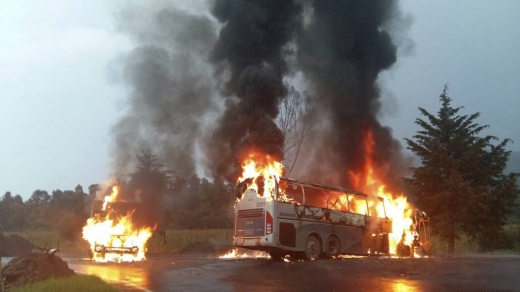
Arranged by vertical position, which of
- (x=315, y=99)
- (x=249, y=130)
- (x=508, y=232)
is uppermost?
(x=315, y=99)

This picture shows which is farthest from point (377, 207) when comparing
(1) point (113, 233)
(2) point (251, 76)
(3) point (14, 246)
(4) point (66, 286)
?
(3) point (14, 246)

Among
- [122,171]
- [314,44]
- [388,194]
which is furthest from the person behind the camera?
[122,171]

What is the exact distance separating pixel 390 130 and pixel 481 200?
6381mm

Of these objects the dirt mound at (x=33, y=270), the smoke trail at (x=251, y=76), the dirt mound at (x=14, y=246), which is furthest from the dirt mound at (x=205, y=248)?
the dirt mound at (x=33, y=270)

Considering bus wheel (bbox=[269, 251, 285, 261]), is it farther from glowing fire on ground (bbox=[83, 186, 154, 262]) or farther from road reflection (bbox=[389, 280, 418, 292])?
road reflection (bbox=[389, 280, 418, 292])

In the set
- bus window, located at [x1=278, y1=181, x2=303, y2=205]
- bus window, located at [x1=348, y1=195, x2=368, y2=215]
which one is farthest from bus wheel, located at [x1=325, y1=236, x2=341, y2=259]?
bus window, located at [x1=278, y1=181, x2=303, y2=205]

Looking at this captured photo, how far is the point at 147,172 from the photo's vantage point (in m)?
33.1

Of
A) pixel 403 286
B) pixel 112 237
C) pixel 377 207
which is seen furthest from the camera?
pixel 377 207

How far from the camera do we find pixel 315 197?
60.4 ft

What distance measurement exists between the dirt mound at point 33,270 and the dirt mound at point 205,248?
18.2 m

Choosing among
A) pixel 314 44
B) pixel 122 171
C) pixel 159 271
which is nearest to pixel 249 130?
pixel 314 44

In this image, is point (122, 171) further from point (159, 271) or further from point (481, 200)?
point (481, 200)

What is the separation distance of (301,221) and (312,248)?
3.87 feet

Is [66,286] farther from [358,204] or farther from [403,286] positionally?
[358,204]
